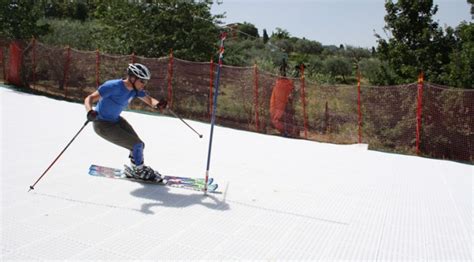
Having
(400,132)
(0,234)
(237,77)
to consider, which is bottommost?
(0,234)

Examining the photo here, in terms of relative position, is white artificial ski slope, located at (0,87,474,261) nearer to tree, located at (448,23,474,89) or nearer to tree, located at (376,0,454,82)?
tree, located at (448,23,474,89)

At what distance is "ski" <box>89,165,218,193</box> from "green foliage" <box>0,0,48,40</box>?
49.8 ft

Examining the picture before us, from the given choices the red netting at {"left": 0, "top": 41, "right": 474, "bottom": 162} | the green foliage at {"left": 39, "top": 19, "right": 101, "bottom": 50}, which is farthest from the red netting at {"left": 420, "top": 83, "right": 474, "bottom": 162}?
the green foliage at {"left": 39, "top": 19, "right": 101, "bottom": 50}

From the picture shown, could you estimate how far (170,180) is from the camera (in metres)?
5.52

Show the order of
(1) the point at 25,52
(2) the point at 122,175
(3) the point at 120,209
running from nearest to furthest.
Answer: (3) the point at 120,209 < (2) the point at 122,175 < (1) the point at 25,52

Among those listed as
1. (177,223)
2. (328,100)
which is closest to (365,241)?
(177,223)

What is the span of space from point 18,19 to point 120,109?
1603 centimetres

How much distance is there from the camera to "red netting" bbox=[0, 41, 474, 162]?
9.15 metres

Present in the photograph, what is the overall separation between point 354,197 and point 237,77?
731cm

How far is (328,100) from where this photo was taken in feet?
35.4

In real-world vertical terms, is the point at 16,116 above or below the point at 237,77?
below

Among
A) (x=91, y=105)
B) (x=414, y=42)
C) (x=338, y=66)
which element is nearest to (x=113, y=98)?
(x=91, y=105)

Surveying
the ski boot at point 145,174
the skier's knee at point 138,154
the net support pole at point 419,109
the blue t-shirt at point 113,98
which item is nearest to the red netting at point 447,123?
the net support pole at point 419,109

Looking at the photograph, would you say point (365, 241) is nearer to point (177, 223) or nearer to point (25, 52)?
point (177, 223)
